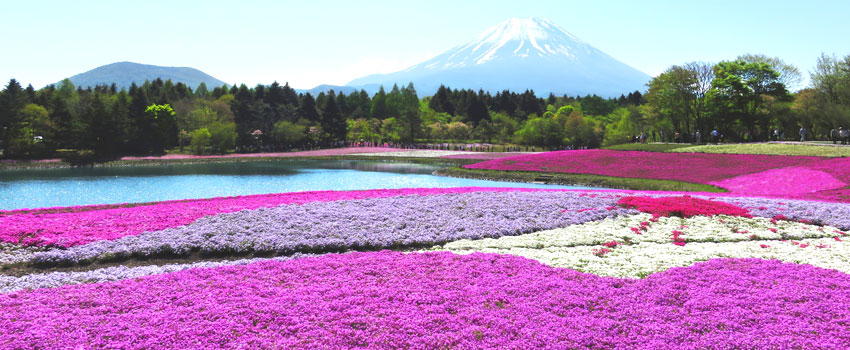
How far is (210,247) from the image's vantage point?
14164 millimetres

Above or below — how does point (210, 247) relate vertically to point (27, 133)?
below

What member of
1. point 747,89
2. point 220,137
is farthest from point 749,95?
point 220,137

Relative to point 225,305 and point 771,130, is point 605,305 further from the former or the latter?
point 771,130

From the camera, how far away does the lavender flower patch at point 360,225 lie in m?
14.1

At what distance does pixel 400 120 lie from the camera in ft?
369

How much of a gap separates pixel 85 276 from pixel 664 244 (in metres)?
15.6

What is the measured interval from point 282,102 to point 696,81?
291 feet

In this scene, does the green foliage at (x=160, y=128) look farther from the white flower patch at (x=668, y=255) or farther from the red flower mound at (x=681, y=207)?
the white flower patch at (x=668, y=255)

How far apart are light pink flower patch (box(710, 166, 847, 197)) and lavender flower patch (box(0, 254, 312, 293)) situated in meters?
30.7

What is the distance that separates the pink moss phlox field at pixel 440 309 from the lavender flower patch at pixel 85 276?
0.91 metres

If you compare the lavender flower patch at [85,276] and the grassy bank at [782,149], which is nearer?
the lavender flower patch at [85,276]

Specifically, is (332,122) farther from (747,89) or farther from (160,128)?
(747,89)

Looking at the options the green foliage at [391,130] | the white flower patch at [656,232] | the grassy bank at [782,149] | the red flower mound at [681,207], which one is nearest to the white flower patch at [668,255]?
the white flower patch at [656,232]

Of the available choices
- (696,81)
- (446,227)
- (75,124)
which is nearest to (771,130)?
(696,81)
